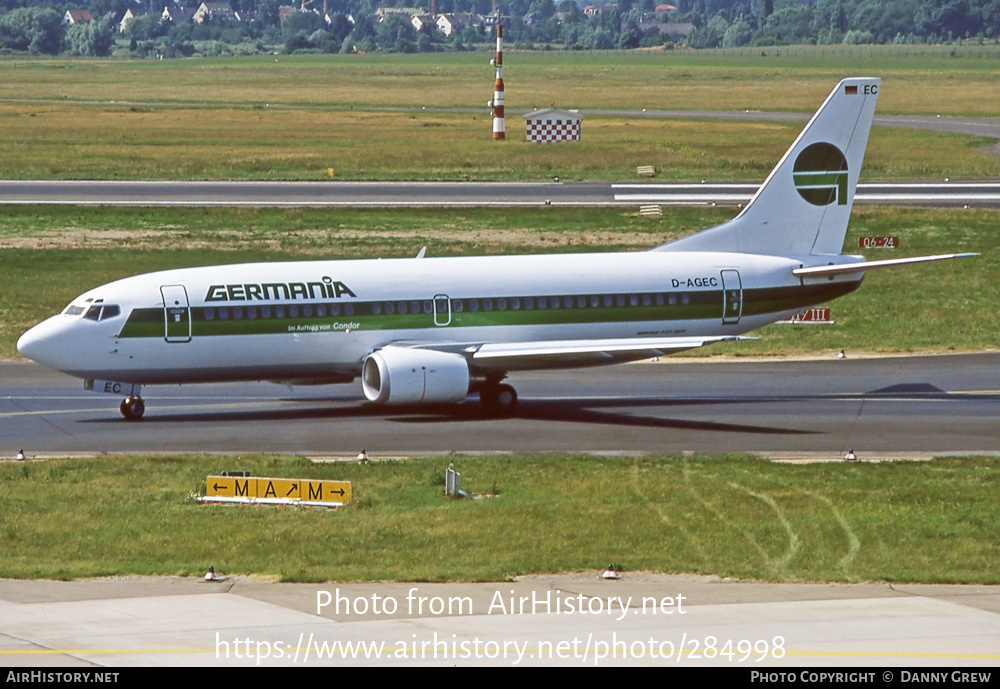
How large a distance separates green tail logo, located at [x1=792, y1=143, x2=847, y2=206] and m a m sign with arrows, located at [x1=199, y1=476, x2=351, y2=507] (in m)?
20.3

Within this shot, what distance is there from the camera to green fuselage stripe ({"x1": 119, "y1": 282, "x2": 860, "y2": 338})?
3931 cm

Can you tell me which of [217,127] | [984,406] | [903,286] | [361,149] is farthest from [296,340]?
[217,127]

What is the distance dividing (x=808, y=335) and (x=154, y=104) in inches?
5175

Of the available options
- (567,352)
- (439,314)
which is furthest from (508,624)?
(439,314)

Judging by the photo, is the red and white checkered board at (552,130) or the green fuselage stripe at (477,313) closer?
the green fuselage stripe at (477,313)

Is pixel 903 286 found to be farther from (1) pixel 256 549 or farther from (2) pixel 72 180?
(2) pixel 72 180

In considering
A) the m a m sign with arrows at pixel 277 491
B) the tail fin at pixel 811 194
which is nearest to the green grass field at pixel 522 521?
the m a m sign with arrows at pixel 277 491

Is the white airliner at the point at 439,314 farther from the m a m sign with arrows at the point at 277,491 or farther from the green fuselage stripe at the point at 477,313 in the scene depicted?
the m a m sign with arrows at the point at 277,491

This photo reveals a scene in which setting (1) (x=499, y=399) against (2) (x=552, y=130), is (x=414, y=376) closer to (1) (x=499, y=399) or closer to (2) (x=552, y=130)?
(1) (x=499, y=399)

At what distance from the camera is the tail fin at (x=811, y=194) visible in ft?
147

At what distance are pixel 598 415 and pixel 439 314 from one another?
4926mm

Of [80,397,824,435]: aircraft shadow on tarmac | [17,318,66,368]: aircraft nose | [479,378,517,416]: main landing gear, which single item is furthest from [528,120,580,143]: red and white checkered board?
[17,318,66,368]: aircraft nose

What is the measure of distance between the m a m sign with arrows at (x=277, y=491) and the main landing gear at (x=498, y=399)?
1091cm
